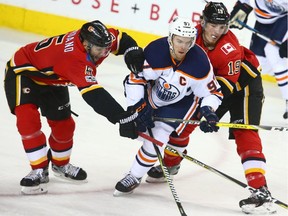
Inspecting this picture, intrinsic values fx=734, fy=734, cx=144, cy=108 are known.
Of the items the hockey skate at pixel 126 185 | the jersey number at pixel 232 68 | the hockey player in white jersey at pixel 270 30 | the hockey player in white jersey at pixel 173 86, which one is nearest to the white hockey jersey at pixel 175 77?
the hockey player in white jersey at pixel 173 86

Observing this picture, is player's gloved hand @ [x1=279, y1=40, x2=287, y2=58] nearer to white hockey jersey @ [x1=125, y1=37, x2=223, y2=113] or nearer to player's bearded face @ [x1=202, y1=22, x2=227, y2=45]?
player's bearded face @ [x1=202, y1=22, x2=227, y2=45]

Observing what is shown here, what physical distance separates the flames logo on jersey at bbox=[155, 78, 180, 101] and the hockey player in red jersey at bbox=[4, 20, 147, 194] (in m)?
0.14

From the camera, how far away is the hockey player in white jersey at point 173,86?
347 centimetres

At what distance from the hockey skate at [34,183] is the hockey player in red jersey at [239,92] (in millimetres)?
723

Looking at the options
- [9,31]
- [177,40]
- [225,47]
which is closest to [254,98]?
[225,47]

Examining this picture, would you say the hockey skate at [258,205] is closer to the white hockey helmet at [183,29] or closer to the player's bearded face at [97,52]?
the white hockey helmet at [183,29]

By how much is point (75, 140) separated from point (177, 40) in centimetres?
146

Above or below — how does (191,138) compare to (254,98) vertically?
below

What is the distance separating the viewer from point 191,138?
5105 mm

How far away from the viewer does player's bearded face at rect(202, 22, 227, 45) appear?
147 inches

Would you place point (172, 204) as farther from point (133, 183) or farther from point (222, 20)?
point (222, 20)

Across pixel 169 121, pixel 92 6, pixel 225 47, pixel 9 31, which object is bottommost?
pixel 9 31

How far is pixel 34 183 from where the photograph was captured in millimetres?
3619

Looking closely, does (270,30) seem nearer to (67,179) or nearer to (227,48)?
(227,48)
